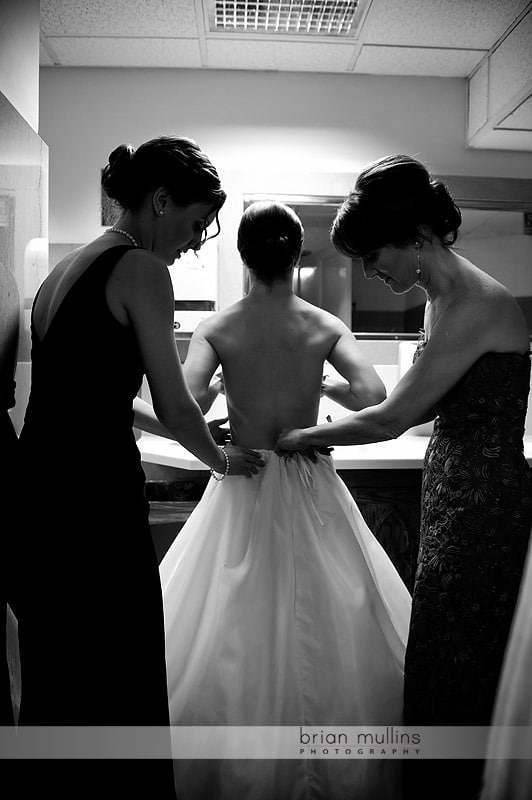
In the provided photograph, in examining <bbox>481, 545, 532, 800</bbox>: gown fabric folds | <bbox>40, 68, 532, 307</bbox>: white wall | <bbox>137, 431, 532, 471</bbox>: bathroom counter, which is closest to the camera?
<bbox>481, 545, 532, 800</bbox>: gown fabric folds

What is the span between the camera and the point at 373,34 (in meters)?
2.50

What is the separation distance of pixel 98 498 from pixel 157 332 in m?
0.28

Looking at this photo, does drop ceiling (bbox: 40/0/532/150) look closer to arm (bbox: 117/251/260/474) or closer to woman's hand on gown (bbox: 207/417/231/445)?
woman's hand on gown (bbox: 207/417/231/445)

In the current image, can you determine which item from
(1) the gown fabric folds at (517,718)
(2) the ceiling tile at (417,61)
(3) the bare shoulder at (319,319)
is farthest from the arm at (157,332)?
(2) the ceiling tile at (417,61)

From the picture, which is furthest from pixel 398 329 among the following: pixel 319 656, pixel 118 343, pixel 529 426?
pixel 118 343

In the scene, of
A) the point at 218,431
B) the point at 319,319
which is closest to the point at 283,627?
the point at 218,431

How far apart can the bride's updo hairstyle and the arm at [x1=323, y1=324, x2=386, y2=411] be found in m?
0.28

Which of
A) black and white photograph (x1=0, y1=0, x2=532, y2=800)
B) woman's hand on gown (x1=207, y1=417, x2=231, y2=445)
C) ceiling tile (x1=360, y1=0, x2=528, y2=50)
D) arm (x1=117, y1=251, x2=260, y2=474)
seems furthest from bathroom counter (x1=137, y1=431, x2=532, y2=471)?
ceiling tile (x1=360, y1=0, x2=528, y2=50)

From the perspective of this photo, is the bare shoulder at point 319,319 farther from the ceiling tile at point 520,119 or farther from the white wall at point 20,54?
the ceiling tile at point 520,119

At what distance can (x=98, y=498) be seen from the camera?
101 centimetres

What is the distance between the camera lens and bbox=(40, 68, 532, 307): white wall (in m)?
2.79

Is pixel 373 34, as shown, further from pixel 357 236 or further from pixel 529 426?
pixel 529 426

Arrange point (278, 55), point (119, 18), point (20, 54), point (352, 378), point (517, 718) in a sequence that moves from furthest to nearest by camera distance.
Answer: point (278, 55) → point (119, 18) → point (352, 378) → point (20, 54) → point (517, 718)

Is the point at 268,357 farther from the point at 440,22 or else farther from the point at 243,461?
the point at 440,22
